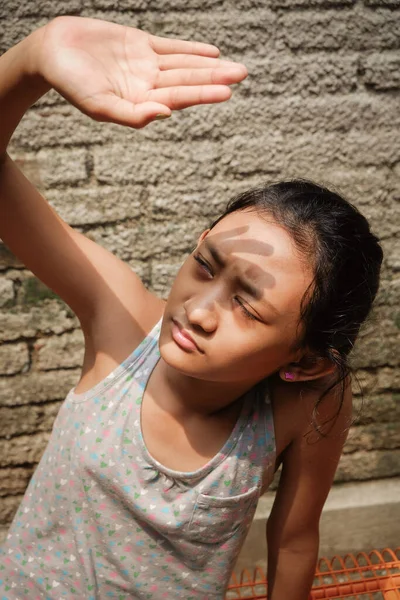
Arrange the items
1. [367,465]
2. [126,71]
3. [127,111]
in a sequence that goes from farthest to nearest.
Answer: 1. [367,465]
2. [126,71]
3. [127,111]

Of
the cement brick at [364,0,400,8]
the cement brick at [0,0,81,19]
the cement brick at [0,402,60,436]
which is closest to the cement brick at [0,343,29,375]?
the cement brick at [0,402,60,436]

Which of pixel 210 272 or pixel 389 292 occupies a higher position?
pixel 210 272

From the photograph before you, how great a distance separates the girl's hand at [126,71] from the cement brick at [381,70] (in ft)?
3.83

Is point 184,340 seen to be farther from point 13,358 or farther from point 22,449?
point 22,449

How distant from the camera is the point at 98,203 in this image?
196 centimetres

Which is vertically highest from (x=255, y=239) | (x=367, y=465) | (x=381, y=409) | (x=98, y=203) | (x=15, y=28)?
(x=15, y=28)

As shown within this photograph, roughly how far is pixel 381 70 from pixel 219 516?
150cm

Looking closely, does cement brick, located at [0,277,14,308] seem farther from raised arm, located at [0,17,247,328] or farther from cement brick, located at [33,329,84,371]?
raised arm, located at [0,17,247,328]

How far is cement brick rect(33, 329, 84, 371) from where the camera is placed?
208cm

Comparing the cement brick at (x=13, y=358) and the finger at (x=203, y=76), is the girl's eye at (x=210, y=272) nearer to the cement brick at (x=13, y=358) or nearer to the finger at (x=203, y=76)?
the finger at (x=203, y=76)

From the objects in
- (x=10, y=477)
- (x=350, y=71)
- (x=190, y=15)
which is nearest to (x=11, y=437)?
(x=10, y=477)

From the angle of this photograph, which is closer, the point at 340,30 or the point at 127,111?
the point at 127,111

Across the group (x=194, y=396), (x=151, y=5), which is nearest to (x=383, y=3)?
(x=151, y=5)

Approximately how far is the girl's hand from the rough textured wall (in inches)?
36.0
